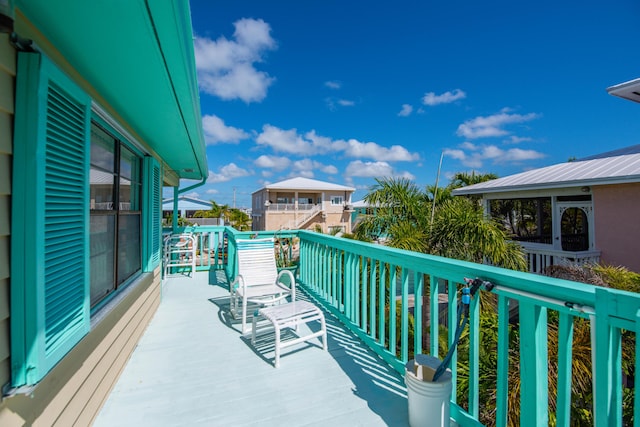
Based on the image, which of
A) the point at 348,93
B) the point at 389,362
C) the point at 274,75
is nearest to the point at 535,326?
the point at 389,362

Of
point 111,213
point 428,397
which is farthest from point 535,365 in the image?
point 111,213

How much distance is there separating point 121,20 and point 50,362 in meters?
1.57

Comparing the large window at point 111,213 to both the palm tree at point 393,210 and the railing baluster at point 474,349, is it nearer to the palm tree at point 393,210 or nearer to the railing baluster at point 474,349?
the railing baluster at point 474,349

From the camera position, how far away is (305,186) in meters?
26.4

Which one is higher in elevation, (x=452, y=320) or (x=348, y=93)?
(x=348, y=93)

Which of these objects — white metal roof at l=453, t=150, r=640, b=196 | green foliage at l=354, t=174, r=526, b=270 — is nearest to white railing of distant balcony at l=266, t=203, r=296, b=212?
white metal roof at l=453, t=150, r=640, b=196

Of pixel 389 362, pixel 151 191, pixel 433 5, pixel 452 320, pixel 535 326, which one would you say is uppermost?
pixel 433 5

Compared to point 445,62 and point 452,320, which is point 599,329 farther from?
point 445,62

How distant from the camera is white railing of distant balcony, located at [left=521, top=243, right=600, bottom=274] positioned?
7.27 metres

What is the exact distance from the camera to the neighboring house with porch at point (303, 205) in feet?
82.6

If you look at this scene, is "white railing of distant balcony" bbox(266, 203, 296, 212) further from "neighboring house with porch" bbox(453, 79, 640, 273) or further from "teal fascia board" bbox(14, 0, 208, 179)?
"teal fascia board" bbox(14, 0, 208, 179)

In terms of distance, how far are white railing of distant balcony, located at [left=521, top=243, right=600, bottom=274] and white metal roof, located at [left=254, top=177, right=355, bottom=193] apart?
62.8 feet

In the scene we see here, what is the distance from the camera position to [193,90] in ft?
7.24

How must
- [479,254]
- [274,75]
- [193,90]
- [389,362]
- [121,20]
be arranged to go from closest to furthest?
[121,20] < [193,90] < [389,362] < [479,254] < [274,75]
